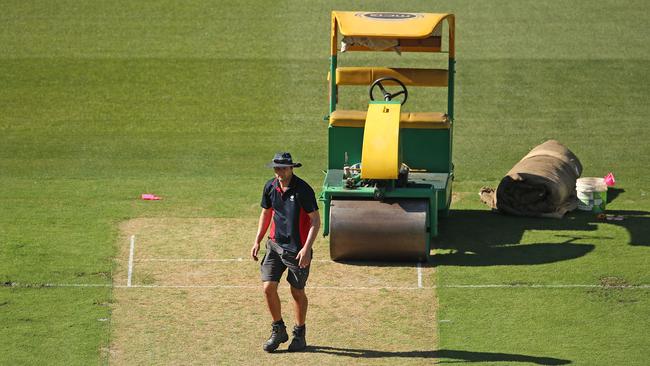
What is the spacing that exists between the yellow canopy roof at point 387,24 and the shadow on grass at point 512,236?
3012 mm

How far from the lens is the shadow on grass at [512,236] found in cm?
1795

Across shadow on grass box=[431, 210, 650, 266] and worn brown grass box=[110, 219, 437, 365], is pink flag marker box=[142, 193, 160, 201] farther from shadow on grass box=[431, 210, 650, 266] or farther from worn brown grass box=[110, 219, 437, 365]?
shadow on grass box=[431, 210, 650, 266]

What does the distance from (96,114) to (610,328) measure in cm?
1423

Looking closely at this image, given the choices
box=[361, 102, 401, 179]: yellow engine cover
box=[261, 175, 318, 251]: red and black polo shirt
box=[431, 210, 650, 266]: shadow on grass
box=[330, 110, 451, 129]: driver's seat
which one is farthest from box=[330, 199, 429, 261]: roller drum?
box=[261, 175, 318, 251]: red and black polo shirt

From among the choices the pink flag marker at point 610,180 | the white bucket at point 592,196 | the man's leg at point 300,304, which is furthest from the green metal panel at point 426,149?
the man's leg at point 300,304

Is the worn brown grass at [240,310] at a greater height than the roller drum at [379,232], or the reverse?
the roller drum at [379,232]

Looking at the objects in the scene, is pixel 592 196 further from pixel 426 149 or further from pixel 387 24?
pixel 387 24

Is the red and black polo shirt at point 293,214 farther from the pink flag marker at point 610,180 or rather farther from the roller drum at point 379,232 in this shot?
the pink flag marker at point 610,180

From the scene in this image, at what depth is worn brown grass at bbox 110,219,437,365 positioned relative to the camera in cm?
1425

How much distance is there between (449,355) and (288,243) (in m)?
2.15

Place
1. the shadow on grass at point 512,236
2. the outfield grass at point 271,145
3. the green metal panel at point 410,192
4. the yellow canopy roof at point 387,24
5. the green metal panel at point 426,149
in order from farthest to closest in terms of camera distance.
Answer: the green metal panel at point 426,149
the yellow canopy roof at point 387,24
the shadow on grass at point 512,236
the green metal panel at point 410,192
the outfield grass at point 271,145

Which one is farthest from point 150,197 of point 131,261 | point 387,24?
point 387,24

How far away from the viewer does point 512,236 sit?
1905cm

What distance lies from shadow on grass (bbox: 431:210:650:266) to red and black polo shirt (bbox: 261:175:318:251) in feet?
12.4
